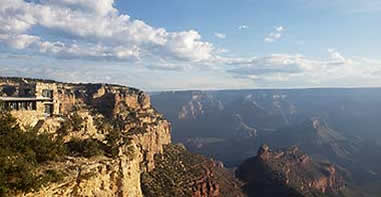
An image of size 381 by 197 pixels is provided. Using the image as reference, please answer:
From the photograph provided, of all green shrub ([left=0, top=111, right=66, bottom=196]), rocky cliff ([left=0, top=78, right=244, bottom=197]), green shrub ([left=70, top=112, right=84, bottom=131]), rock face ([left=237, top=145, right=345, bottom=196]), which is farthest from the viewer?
rock face ([left=237, top=145, right=345, bottom=196])

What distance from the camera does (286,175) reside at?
139m

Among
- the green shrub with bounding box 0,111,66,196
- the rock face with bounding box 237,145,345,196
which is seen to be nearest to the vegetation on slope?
the green shrub with bounding box 0,111,66,196

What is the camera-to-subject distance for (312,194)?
14138 centimetres

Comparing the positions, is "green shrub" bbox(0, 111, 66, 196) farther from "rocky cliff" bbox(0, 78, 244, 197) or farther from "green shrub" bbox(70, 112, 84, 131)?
"green shrub" bbox(70, 112, 84, 131)

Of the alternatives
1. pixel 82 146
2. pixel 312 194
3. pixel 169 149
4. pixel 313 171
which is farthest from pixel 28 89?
pixel 313 171

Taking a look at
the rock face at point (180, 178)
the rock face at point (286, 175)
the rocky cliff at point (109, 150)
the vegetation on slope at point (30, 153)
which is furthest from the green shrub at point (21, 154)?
the rock face at point (286, 175)

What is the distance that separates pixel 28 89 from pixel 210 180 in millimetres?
68265

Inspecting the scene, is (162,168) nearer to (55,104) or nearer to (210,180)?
(210,180)

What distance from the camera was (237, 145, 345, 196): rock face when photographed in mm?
129875

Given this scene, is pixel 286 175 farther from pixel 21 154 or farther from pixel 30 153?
pixel 21 154

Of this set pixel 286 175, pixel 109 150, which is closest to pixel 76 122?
pixel 109 150

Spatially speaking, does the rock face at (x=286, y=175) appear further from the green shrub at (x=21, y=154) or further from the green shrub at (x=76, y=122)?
the green shrub at (x=21, y=154)

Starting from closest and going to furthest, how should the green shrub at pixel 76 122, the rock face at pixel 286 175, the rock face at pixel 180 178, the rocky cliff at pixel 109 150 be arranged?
1. the rocky cliff at pixel 109 150
2. the green shrub at pixel 76 122
3. the rock face at pixel 180 178
4. the rock face at pixel 286 175

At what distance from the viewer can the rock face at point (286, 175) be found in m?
130
